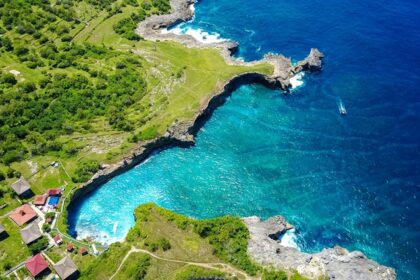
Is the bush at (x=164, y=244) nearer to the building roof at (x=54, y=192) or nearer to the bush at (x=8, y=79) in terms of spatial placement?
the building roof at (x=54, y=192)

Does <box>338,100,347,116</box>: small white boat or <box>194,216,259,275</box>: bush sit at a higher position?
<box>338,100,347,116</box>: small white boat

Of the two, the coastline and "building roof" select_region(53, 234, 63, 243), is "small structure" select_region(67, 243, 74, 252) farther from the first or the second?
the coastline

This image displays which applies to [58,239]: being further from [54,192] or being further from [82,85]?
[82,85]

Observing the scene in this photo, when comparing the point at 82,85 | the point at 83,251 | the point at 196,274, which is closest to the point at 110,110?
the point at 82,85

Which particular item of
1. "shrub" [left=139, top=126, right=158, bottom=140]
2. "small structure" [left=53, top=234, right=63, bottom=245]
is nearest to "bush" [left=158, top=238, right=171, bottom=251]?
"small structure" [left=53, top=234, right=63, bottom=245]

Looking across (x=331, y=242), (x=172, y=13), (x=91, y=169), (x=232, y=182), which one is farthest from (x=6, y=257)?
(x=172, y=13)

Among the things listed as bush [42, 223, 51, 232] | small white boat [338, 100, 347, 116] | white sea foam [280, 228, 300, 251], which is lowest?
white sea foam [280, 228, 300, 251]

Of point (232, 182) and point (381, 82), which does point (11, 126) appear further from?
point (381, 82)

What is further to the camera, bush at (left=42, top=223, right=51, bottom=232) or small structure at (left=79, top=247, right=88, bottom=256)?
bush at (left=42, top=223, right=51, bottom=232)
